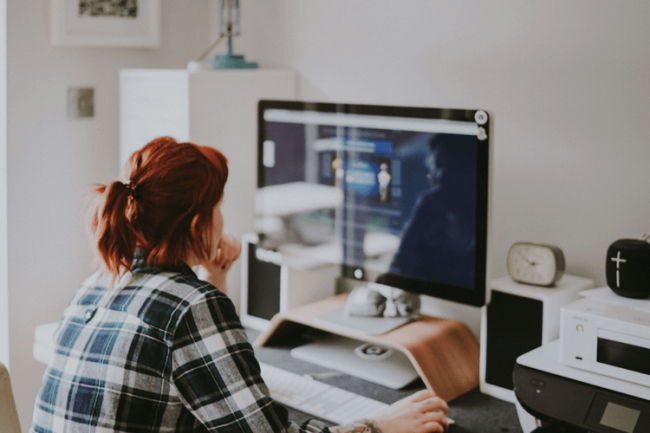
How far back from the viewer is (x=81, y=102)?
232 centimetres

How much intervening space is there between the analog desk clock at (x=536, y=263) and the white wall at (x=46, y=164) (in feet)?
4.36

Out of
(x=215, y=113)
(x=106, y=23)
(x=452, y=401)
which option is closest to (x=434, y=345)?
(x=452, y=401)

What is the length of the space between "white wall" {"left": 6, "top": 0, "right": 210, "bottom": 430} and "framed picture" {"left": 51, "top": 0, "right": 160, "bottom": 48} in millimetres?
46

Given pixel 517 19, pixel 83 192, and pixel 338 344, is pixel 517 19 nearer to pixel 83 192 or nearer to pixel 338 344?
pixel 338 344

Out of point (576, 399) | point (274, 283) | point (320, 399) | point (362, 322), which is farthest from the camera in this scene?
point (274, 283)

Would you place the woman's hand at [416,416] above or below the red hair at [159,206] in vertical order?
below

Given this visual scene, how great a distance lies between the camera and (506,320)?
169cm

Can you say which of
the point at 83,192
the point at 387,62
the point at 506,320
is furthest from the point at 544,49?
the point at 83,192

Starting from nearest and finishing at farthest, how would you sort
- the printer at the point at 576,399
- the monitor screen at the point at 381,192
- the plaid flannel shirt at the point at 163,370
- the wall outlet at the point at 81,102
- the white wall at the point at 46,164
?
the plaid flannel shirt at the point at 163,370 < the printer at the point at 576,399 < the monitor screen at the point at 381,192 < the white wall at the point at 46,164 < the wall outlet at the point at 81,102

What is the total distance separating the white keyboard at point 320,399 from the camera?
5.09 feet

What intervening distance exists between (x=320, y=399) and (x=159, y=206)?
2.16 ft

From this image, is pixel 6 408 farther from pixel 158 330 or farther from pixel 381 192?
pixel 381 192

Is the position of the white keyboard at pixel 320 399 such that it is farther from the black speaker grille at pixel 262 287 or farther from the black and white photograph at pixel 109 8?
the black and white photograph at pixel 109 8

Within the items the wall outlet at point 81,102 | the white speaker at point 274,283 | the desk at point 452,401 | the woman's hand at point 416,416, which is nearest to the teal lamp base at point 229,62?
the wall outlet at point 81,102
